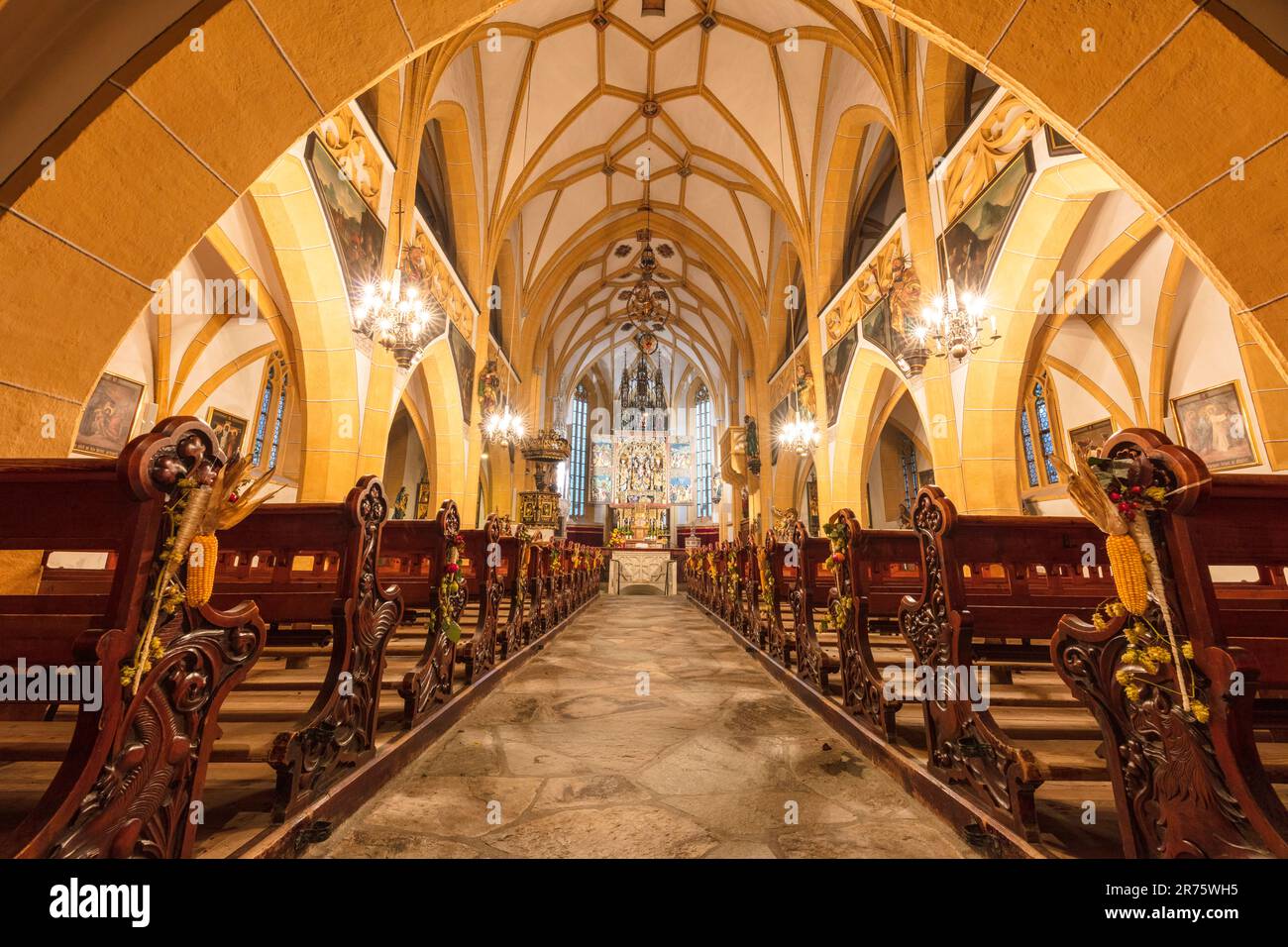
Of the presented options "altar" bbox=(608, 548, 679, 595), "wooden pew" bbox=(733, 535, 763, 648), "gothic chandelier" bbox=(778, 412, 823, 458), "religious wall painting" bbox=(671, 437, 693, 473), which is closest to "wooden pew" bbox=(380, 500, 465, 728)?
"wooden pew" bbox=(733, 535, 763, 648)

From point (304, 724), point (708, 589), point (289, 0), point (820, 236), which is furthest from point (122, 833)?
point (820, 236)

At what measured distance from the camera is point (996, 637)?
2357 millimetres

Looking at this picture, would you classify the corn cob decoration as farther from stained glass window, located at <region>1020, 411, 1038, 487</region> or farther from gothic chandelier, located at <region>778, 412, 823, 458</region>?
stained glass window, located at <region>1020, 411, 1038, 487</region>

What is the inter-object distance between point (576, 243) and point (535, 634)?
1360cm

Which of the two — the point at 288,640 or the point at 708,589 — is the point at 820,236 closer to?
the point at 708,589

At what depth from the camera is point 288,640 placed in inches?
133

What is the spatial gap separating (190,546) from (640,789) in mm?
1728

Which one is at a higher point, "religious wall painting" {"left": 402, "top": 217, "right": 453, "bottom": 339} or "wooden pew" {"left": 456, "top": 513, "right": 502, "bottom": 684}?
"religious wall painting" {"left": 402, "top": 217, "right": 453, "bottom": 339}

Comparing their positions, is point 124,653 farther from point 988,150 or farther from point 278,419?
point 278,419

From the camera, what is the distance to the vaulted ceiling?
9.75 meters

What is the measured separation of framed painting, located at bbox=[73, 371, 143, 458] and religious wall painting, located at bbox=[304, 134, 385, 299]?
491cm

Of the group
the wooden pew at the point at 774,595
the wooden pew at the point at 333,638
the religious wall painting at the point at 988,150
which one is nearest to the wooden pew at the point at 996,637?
the wooden pew at the point at 774,595

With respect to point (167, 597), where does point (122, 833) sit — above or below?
below

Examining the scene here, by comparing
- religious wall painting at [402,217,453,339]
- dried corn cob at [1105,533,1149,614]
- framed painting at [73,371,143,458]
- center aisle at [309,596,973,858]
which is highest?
religious wall painting at [402,217,453,339]
